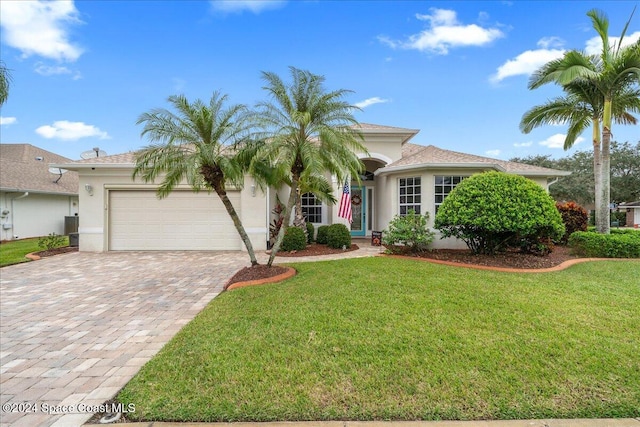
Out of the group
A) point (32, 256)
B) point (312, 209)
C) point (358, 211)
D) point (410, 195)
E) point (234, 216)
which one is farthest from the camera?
point (358, 211)

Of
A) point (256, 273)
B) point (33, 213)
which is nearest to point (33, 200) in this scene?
point (33, 213)

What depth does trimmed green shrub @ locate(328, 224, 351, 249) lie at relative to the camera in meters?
11.6

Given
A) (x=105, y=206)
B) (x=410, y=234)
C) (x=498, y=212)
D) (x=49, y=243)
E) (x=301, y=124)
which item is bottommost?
(x=49, y=243)

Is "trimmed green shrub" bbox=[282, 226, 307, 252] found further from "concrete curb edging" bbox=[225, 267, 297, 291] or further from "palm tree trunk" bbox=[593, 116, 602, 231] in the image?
"palm tree trunk" bbox=[593, 116, 602, 231]

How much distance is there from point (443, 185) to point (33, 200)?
22.1m

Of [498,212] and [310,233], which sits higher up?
[498,212]

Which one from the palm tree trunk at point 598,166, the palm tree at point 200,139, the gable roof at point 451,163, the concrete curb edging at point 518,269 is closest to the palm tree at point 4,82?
the palm tree at point 200,139

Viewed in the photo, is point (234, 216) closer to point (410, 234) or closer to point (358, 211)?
point (410, 234)

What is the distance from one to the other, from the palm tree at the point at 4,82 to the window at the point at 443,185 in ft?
42.5

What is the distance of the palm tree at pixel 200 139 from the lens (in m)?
6.52

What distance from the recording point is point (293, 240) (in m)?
11.0

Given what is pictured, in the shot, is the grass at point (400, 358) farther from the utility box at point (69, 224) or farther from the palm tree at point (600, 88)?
the utility box at point (69, 224)

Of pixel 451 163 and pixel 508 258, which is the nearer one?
pixel 508 258

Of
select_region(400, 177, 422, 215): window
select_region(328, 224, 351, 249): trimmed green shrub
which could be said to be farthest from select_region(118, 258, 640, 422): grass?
select_region(400, 177, 422, 215): window
